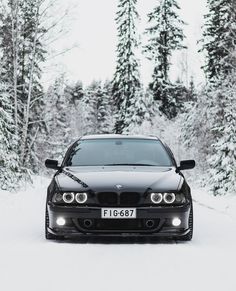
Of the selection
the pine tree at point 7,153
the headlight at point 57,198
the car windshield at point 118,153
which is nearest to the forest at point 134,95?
the pine tree at point 7,153

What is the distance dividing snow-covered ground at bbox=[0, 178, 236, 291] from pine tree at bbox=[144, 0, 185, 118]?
46184 millimetres

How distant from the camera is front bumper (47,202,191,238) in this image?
689 cm

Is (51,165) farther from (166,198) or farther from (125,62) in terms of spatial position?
(125,62)

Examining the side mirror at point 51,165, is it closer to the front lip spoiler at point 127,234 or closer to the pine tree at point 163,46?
the front lip spoiler at point 127,234

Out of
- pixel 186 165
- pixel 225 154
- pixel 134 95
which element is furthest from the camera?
pixel 134 95

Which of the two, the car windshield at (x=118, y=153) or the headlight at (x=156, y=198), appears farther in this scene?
the car windshield at (x=118, y=153)

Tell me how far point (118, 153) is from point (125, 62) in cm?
4789

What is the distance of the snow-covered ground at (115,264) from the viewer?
16.1ft

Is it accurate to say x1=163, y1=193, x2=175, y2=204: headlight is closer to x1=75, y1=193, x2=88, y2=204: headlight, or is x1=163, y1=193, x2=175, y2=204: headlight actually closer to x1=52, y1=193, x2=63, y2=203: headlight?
x1=75, y1=193, x2=88, y2=204: headlight

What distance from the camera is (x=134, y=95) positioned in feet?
170

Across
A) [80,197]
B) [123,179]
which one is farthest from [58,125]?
[80,197]

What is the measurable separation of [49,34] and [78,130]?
6889 cm

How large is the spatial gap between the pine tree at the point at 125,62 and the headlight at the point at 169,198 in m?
47.1

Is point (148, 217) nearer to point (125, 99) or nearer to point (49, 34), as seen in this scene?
point (49, 34)
